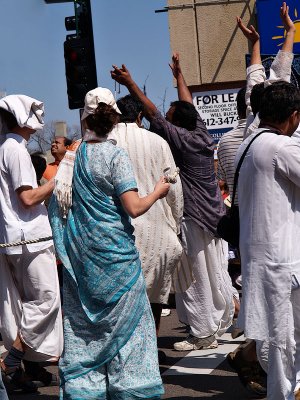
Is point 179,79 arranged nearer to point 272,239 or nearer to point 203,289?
point 203,289

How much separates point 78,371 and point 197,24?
70.5 feet

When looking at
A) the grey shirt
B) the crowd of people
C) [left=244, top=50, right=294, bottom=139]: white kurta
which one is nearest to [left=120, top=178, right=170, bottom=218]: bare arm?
the crowd of people

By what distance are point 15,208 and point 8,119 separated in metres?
0.64

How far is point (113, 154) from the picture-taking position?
6.58 meters

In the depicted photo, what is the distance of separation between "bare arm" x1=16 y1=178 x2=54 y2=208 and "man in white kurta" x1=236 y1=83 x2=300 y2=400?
5.50 feet

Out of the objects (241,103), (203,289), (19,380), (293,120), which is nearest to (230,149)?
(241,103)

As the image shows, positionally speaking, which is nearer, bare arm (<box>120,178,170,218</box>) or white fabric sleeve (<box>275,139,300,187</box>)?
white fabric sleeve (<box>275,139,300,187</box>)

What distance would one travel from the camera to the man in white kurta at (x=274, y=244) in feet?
20.2

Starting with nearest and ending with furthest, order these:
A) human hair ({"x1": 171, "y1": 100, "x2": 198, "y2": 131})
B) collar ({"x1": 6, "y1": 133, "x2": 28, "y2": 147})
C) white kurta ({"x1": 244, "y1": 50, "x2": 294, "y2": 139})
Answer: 1. white kurta ({"x1": 244, "y1": 50, "x2": 294, "y2": 139})
2. collar ({"x1": 6, "y1": 133, "x2": 28, "y2": 147})
3. human hair ({"x1": 171, "y1": 100, "x2": 198, "y2": 131})

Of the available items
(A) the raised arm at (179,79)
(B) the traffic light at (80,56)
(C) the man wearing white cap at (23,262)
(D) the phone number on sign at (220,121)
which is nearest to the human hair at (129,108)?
(A) the raised arm at (179,79)

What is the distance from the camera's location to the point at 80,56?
54.9 feet

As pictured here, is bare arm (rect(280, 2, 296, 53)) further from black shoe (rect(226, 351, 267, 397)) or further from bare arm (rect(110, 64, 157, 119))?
black shoe (rect(226, 351, 267, 397))

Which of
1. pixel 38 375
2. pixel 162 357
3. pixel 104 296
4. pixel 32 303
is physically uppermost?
pixel 104 296

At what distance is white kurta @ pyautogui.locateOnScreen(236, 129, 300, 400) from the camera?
6168mm
